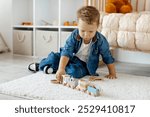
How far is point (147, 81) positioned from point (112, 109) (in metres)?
0.50

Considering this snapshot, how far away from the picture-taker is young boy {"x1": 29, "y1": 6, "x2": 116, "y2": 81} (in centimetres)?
123

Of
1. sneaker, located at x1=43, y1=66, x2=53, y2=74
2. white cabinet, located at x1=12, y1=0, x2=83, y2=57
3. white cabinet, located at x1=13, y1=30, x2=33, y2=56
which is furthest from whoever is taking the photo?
white cabinet, located at x1=13, y1=30, x2=33, y2=56

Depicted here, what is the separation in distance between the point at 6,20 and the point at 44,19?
1.32ft

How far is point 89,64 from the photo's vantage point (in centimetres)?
132

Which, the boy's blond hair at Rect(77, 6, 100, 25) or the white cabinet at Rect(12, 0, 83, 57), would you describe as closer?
the boy's blond hair at Rect(77, 6, 100, 25)

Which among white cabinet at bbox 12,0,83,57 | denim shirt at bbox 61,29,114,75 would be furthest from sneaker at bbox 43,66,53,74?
white cabinet at bbox 12,0,83,57

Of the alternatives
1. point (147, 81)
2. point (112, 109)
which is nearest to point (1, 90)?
point (112, 109)

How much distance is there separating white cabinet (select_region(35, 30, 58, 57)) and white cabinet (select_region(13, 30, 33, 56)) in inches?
2.9

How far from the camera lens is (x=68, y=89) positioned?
1.06m

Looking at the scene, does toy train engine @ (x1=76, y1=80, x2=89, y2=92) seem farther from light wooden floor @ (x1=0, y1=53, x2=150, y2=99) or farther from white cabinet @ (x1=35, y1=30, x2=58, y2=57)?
white cabinet @ (x1=35, y1=30, x2=58, y2=57)

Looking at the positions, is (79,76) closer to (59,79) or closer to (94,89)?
(59,79)

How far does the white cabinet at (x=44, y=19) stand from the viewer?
2002 mm

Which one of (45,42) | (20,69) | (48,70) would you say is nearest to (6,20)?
(45,42)

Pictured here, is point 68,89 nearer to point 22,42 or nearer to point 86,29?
point 86,29
